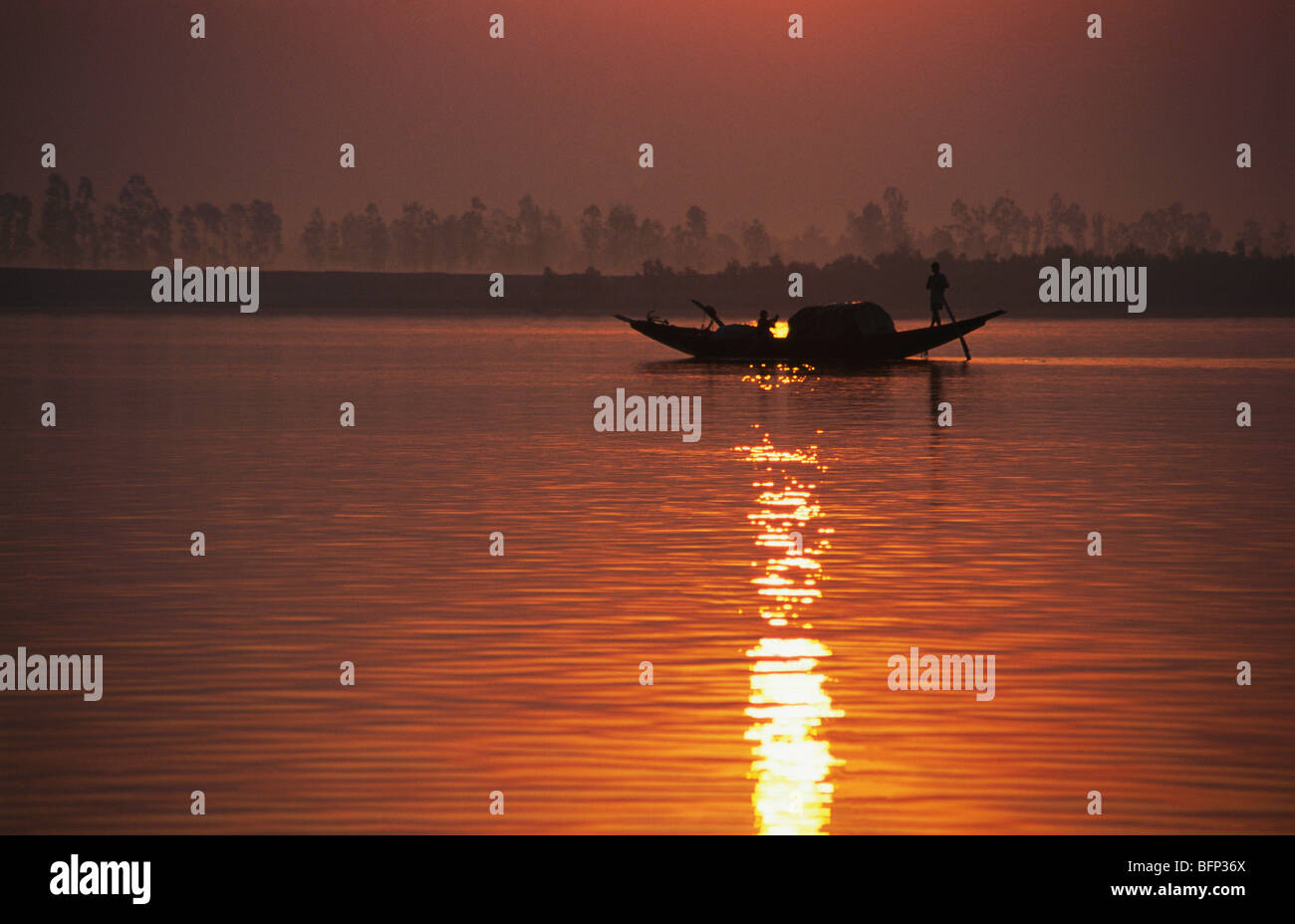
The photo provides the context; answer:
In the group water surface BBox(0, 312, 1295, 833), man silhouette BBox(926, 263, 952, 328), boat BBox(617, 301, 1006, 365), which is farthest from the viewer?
boat BBox(617, 301, 1006, 365)

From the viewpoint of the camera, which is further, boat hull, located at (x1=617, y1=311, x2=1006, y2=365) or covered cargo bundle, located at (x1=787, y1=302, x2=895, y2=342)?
covered cargo bundle, located at (x1=787, y1=302, x2=895, y2=342)

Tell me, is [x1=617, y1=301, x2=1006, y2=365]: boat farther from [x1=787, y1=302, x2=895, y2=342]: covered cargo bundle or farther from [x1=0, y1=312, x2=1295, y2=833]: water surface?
[x1=0, y1=312, x2=1295, y2=833]: water surface

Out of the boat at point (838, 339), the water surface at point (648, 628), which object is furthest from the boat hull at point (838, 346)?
the water surface at point (648, 628)

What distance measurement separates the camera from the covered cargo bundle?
62.8 m

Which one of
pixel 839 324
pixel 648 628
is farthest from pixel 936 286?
pixel 648 628

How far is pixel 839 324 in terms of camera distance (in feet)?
206

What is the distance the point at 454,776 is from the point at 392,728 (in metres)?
1.22

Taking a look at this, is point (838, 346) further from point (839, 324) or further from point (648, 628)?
point (648, 628)

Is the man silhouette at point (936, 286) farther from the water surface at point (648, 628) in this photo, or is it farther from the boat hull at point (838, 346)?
the water surface at point (648, 628)

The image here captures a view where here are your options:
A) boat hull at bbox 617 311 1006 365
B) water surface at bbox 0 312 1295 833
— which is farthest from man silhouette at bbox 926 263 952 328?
water surface at bbox 0 312 1295 833

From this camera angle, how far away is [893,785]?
35.6 ft
